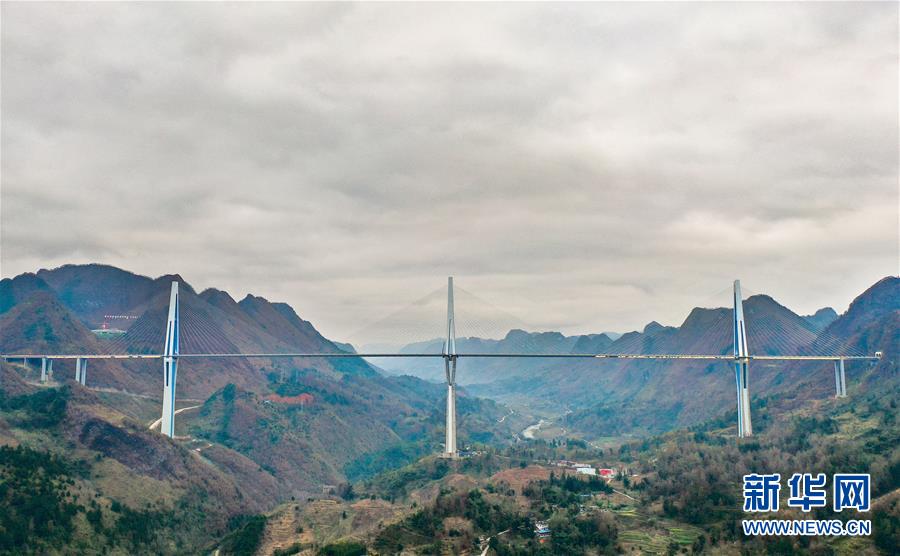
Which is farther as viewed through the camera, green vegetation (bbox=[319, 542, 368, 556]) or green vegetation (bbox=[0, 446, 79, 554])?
green vegetation (bbox=[319, 542, 368, 556])

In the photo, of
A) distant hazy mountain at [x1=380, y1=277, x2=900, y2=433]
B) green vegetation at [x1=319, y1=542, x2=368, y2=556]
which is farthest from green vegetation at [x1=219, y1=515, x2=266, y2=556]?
distant hazy mountain at [x1=380, y1=277, x2=900, y2=433]

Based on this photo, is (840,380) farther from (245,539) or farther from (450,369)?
(245,539)

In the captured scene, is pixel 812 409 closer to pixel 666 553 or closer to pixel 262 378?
pixel 666 553

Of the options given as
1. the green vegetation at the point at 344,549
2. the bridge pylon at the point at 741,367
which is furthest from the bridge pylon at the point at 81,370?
the bridge pylon at the point at 741,367

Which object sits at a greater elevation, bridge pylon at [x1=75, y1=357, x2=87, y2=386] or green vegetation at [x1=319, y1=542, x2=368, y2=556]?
bridge pylon at [x1=75, y1=357, x2=87, y2=386]

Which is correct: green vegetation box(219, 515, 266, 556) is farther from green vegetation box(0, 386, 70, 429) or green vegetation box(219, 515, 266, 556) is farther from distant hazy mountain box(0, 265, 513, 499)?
distant hazy mountain box(0, 265, 513, 499)

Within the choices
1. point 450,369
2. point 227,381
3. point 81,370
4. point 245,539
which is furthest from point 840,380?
point 81,370

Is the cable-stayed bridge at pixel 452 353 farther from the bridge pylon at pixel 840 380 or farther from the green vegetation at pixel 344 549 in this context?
the green vegetation at pixel 344 549

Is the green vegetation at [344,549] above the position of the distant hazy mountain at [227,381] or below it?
below
